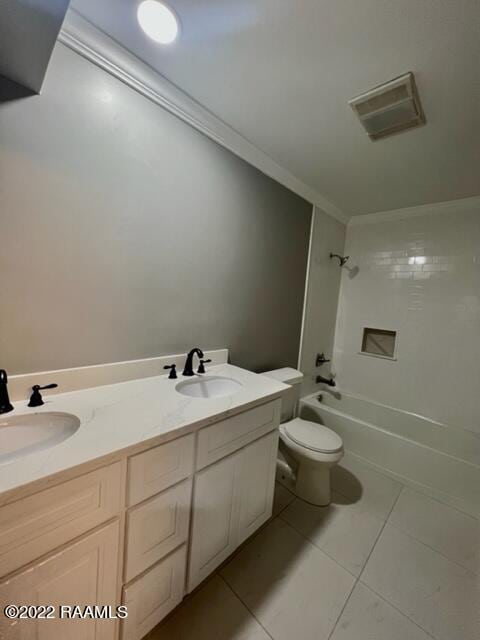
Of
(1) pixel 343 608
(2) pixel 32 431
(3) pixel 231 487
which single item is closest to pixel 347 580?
(1) pixel 343 608

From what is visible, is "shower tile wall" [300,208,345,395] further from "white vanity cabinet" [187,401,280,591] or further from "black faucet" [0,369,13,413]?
"black faucet" [0,369,13,413]

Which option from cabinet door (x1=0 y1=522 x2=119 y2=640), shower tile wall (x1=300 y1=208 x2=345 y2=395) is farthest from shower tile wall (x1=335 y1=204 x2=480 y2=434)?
cabinet door (x1=0 y1=522 x2=119 y2=640)

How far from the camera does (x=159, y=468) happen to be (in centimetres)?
82

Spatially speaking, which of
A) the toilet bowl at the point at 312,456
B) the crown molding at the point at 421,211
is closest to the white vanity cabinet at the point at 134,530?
the toilet bowl at the point at 312,456

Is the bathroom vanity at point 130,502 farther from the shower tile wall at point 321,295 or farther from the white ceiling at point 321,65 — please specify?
the white ceiling at point 321,65

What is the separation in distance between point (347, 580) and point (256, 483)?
2.09 ft

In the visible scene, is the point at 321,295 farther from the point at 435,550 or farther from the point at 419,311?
the point at 435,550

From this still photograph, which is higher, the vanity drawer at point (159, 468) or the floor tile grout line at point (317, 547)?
the vanity drawer at point (159, 468)

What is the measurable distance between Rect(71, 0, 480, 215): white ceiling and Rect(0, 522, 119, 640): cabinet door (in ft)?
5.69

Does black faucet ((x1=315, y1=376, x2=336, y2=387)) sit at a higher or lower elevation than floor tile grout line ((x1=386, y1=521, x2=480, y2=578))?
higher

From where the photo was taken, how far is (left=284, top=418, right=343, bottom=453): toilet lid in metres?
1.61

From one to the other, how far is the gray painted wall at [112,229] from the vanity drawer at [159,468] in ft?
1.80

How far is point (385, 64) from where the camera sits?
1033mm

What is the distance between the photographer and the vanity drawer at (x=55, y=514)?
1.82ft
